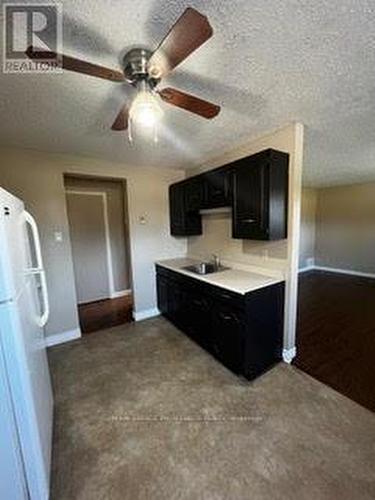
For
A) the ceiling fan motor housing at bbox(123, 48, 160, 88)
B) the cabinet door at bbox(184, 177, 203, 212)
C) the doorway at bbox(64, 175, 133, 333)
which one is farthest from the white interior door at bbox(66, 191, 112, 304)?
the ceiling fan motor housing at bbox(123, 48, 160, 88)

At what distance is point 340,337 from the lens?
2.91 m

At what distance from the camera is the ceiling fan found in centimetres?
87

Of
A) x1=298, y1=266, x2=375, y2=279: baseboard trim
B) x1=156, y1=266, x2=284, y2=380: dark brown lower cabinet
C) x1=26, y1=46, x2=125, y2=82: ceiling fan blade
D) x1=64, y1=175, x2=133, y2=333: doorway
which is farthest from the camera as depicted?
x1=298, y1=266, x2=375, y2=279: baseboard trim

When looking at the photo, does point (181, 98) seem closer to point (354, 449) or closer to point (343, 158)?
point (354, 449)

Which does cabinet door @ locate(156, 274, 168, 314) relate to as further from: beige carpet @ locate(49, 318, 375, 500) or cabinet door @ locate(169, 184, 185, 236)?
beige carpet @ locate(49, 318, 375, 500)

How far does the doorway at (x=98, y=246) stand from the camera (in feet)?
14.1

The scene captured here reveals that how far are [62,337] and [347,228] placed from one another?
6577 mm

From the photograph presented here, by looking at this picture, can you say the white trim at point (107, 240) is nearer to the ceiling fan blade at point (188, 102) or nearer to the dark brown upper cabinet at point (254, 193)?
the dark brown upper cabinet at point (254, 193)

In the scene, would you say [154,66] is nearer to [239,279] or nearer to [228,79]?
[228,79]

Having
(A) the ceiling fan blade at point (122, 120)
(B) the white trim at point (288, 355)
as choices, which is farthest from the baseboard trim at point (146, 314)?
(A) the ceiling fan blade at point (122, 120)

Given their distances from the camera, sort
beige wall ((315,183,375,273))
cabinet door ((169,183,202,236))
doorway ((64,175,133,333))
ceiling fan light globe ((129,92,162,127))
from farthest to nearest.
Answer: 1. beige wall ((315,183,375,273))
2. doorway ((64,175,133,333))
3. cabinet door ((169,183,202,236))
4. ceiling fan light globe ((129,92,162,127))

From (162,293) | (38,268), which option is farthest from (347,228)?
(38,268)

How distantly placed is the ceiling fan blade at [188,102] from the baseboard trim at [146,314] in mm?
2966

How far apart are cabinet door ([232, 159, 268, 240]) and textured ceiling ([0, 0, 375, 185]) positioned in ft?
1.42
